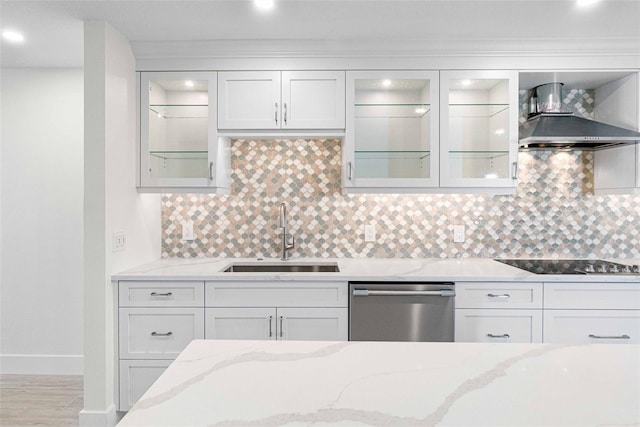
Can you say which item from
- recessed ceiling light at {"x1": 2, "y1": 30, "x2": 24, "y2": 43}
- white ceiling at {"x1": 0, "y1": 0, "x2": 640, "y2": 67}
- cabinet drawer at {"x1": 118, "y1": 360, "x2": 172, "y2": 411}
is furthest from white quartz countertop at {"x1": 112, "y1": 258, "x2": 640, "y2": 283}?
recessed ceiling light at {"x1": 2, "y1": 30, "x2": 24, "y2": 43}

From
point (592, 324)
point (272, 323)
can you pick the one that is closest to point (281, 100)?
point (272, 323)

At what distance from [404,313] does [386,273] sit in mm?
248

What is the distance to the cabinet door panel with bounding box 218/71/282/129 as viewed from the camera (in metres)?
2.84

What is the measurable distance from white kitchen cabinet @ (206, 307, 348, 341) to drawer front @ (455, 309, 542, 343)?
2.48 feet

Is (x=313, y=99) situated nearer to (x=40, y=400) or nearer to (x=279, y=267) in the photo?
(x=279, y=267)

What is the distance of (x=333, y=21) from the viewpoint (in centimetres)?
252

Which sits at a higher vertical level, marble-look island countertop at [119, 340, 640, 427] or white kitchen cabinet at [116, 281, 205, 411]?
marble-look island countertop at [119, 340, 640, 427]

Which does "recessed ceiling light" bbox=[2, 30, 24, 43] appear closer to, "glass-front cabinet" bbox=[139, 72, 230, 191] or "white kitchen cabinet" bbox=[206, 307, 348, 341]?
"glass-front cabinet" bbox=[139, 72, 230, 191]

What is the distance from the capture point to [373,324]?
8.25ft

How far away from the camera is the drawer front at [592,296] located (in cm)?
252

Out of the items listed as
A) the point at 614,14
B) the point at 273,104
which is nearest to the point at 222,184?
the point at 273,104

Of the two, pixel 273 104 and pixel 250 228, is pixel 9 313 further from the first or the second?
pixel 273 104

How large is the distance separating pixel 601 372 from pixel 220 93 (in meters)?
2.52

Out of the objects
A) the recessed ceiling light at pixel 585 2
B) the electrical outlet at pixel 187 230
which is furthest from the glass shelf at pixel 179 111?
the recessed ceiling light at pixel 585 2
